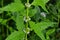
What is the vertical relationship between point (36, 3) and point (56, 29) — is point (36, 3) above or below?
above

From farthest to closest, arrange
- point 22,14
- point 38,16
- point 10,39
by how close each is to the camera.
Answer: point 38,16 → point 22,14 → point 10,39

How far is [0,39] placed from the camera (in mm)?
1781

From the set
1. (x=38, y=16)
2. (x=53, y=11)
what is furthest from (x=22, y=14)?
(x=53, y=11)

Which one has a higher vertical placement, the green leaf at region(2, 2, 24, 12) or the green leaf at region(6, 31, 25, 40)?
the green leaf at region(2, 2, 24, 12)

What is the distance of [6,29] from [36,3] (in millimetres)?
758

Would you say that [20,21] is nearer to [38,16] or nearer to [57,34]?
[38,16]

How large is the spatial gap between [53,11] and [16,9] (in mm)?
701

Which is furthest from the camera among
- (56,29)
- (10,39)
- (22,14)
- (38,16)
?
(56,29)

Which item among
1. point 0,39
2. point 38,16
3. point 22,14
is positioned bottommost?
point 0,39

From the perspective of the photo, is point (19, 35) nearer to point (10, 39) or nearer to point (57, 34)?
point (10, 39)

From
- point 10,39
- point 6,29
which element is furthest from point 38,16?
point 10,39

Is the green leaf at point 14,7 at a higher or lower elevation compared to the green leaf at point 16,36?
higher

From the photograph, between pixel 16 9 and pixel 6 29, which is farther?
pixel 6 29

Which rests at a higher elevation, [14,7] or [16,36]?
[14,7]
